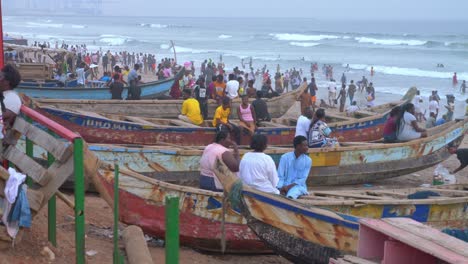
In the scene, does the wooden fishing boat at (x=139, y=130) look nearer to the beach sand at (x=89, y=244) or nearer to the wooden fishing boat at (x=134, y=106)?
the wooden fishing boat at (x=134, y=106)

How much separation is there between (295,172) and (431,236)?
3416 mm

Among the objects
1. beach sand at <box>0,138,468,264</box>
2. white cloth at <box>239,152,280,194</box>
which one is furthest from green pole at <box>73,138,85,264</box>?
white cloth at <box>239,152,280,194</box>

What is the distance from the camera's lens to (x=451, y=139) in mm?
12555

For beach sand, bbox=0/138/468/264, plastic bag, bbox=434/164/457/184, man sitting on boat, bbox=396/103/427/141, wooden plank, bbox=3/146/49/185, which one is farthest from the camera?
man sitting on boat, bbox=396/103/427/141

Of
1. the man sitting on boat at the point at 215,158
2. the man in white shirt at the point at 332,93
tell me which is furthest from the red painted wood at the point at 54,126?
the man in white shirt at the point at 332,93

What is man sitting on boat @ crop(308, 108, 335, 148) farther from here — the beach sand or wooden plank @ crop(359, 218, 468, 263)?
wooden plank @ crop(359, 218, 468, 263)

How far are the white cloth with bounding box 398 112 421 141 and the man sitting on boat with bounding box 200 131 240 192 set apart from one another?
503cm

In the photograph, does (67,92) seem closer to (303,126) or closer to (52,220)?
(303,126)

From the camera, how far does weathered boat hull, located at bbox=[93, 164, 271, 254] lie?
7559mm

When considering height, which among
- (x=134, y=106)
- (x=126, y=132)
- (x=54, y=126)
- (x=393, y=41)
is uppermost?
(x=393, y=41)

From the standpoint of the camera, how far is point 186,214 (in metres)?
7.73

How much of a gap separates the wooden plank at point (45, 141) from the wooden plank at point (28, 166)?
0.59ft

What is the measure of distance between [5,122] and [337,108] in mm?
23102

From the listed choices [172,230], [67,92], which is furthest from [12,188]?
[67,92]
